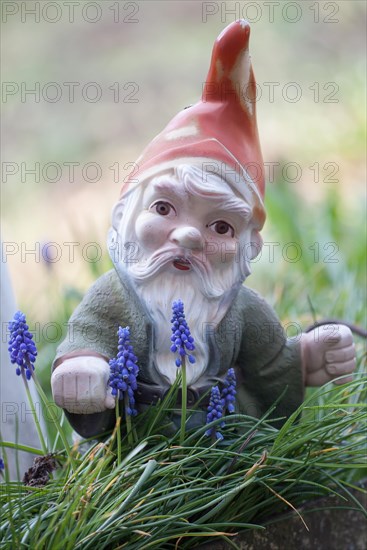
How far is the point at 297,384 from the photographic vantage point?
1830 mm

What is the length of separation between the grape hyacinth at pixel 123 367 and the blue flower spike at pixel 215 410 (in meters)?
0.14

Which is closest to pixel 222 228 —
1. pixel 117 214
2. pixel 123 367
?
pixel 117 214

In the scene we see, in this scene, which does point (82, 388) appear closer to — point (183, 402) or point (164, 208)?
point (183, 402)

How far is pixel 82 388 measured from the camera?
1.56 meters

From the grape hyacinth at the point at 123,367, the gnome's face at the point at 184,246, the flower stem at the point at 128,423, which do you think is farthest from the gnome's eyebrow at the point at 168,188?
the flower stem at the point at 128,423

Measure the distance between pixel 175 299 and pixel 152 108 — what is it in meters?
3.63

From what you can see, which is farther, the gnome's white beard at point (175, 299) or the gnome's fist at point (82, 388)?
the gnome's white beard at point (175, 299)

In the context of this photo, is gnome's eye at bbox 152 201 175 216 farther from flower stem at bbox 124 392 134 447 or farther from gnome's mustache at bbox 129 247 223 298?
flower stem at bbox 124 392 134 447

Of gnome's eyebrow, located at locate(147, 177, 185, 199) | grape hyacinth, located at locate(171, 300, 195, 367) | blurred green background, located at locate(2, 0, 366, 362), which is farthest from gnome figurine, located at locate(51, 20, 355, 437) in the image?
blurred green background, located at locate(2, 0, 366, 362)

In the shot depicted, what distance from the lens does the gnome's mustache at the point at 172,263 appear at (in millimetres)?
1651

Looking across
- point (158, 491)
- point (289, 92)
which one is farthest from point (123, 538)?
point (289, 92)

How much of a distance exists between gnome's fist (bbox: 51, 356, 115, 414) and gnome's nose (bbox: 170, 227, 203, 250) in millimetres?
252

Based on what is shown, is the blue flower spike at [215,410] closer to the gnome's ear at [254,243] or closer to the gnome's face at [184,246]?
the gnome's face at [184,246]

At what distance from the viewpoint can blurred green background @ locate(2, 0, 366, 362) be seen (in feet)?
12.2
